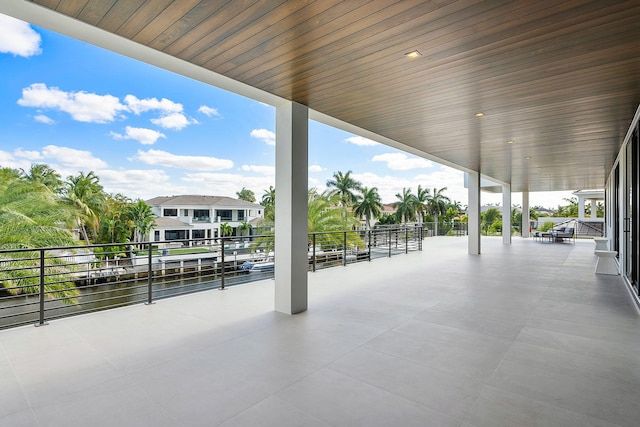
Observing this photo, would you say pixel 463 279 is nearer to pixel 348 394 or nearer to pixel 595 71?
pixel 595 71

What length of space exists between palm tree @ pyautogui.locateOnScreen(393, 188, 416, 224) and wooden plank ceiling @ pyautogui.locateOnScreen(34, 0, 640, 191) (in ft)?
87.4

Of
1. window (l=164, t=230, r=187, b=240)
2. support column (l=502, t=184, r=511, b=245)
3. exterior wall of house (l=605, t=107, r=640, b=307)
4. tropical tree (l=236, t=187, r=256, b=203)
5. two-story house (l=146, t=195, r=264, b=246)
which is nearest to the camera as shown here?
exterior wall of house (l=605, t=107, r=640, b=307)

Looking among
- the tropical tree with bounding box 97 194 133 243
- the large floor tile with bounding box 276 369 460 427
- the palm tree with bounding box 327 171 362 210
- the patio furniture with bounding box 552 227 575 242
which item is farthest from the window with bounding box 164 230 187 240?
the large floor tile with bounding box 276 369 460 427

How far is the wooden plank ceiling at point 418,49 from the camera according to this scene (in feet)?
7.56

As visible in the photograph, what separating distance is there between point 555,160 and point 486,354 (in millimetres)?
7291

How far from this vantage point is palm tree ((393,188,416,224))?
31.4 m

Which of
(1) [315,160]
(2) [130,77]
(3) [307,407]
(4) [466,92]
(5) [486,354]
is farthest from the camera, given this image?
(1) [315,160]

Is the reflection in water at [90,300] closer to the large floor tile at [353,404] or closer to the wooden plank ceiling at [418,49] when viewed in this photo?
the large floor tile at [353,404]

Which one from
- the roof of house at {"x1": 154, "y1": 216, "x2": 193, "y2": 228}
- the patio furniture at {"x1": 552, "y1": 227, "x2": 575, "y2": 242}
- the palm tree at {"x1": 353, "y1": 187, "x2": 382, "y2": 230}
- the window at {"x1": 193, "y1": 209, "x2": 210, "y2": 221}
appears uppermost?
the palm tree at {"x1": 353, "y1": 187, "x2": 382, "y2": 230}

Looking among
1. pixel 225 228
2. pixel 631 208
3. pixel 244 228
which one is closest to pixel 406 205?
pixel 244 228

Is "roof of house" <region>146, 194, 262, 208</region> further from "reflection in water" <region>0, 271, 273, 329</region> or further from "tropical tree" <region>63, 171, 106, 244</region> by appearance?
"reflection in water" <region>0, 271, 273, 329</region>

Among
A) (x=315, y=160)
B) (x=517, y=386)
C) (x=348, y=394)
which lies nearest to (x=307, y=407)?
(x=348, y=394)

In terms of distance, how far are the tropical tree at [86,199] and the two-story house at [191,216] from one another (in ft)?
18.6

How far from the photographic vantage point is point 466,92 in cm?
386
